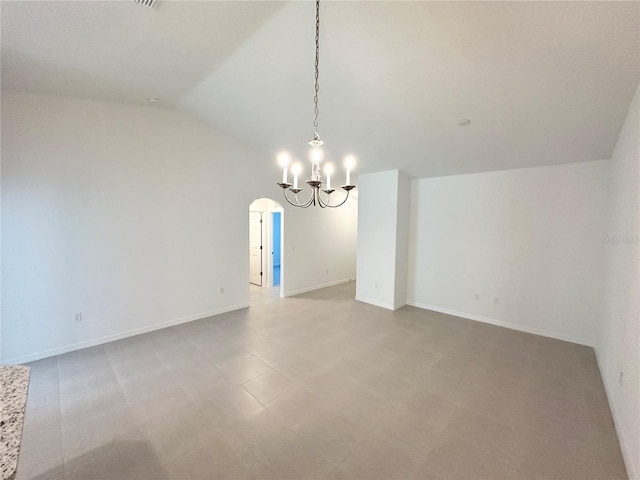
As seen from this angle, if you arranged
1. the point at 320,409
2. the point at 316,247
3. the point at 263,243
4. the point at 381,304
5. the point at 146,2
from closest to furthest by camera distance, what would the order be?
1. the point at 146,2
2. the point at 320,409
3. the point at 381,304
4. the point at 316,247
5. the point at 263,243

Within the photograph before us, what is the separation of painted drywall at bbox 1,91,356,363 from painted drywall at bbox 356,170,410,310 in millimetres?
2383

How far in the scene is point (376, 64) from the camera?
2654mm

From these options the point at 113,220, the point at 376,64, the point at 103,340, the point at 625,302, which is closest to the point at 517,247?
the point at 625,302

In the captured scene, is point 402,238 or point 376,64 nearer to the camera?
point 376,64

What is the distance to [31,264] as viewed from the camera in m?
3.23

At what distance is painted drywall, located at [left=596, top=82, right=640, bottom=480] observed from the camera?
1.88m

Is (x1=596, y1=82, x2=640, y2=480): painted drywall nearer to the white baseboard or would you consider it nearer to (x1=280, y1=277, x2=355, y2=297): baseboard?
the white baseboard

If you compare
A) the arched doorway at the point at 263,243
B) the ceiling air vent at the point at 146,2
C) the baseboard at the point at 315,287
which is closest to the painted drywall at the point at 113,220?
the baseboard at the point at 315,287

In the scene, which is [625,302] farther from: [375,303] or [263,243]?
[263,243]

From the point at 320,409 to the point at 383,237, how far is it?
11.9 feet

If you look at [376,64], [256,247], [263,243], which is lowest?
[256,247]

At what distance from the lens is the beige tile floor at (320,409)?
189 centimetres

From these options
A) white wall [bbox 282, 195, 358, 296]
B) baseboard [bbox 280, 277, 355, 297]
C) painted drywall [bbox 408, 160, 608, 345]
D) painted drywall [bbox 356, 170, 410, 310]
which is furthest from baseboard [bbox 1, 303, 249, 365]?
painted drywall [bbox 408, 160, 608, 345]

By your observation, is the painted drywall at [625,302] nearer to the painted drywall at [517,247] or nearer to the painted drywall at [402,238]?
the painted drywall at [517,247]
